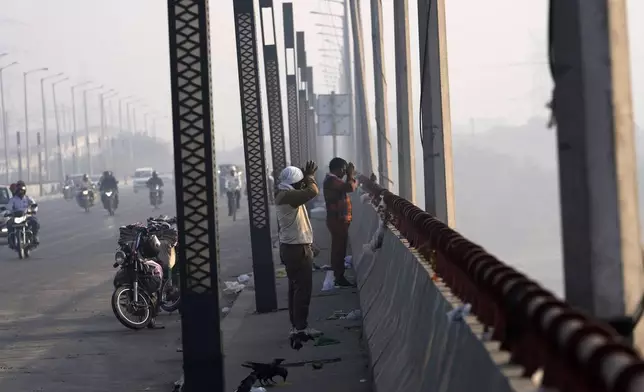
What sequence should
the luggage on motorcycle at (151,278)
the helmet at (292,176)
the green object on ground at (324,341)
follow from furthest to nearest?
the luggage on motorcycle at (151,278), the green object on ground at (324,341), the helmet at (292,176)

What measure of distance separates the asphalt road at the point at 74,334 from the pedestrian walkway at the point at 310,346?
70 cm

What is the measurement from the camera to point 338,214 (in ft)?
64.8

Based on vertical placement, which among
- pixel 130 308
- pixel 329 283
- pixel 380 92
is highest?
pixel 380 92

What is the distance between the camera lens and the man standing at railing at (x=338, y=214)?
19225mm

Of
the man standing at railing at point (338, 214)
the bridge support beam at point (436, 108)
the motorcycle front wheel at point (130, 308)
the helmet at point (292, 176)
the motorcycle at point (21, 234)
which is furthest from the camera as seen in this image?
the motorcycle at point (21, 234)

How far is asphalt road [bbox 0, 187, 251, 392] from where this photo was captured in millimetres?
12336

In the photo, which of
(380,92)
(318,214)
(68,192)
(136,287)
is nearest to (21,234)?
(380,92)

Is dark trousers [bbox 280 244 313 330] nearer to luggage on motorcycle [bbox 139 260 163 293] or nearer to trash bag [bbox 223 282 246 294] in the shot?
luggage on motorcycle [bbox 139 260 163 293]

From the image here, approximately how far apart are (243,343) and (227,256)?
1473cm

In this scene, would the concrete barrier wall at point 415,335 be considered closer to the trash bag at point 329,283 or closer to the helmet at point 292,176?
the helmet at point 292,176

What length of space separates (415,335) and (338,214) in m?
11.9

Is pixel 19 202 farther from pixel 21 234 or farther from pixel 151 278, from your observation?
pixel 151 278

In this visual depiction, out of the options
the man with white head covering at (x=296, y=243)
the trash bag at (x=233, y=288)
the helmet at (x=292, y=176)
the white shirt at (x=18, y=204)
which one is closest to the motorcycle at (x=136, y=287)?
the man with white head covering at (x=296, y=243)

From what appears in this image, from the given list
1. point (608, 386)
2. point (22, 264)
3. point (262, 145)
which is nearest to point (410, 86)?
point (262, 145)
